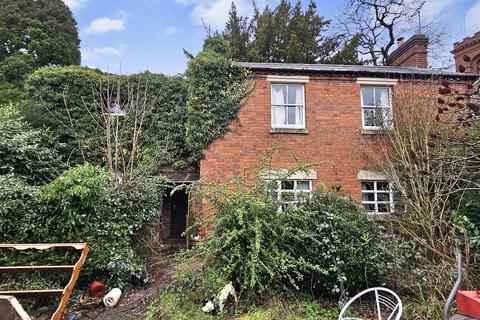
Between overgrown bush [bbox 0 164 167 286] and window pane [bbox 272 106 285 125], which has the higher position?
window pane [bbox 272 106 285 125]

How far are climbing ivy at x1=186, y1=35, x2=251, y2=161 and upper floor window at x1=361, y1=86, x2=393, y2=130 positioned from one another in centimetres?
461

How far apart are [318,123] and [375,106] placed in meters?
2.32

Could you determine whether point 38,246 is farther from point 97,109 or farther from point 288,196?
point 97,109

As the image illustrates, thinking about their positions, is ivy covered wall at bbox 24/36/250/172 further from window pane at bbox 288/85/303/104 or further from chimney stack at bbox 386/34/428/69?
chimney stack at bbox 386/34/428/69

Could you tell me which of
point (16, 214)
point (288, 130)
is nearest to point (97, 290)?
point (16, 214)

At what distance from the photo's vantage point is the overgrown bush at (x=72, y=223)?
7043 millimetres

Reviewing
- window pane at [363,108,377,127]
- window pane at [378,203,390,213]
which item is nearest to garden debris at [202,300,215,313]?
window pane at [378,203,390,213]

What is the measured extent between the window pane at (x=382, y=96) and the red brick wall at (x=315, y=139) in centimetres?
50

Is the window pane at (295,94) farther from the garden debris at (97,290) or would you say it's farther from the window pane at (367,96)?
the garden debris at (97,290)

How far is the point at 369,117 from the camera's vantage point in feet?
41.5

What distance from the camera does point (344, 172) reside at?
12.0m

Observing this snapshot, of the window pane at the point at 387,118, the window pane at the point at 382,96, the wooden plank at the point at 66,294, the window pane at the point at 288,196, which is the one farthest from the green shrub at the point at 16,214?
the window pane at the point at 382,96

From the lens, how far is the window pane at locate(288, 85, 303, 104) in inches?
492

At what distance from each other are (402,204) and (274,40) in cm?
2298
